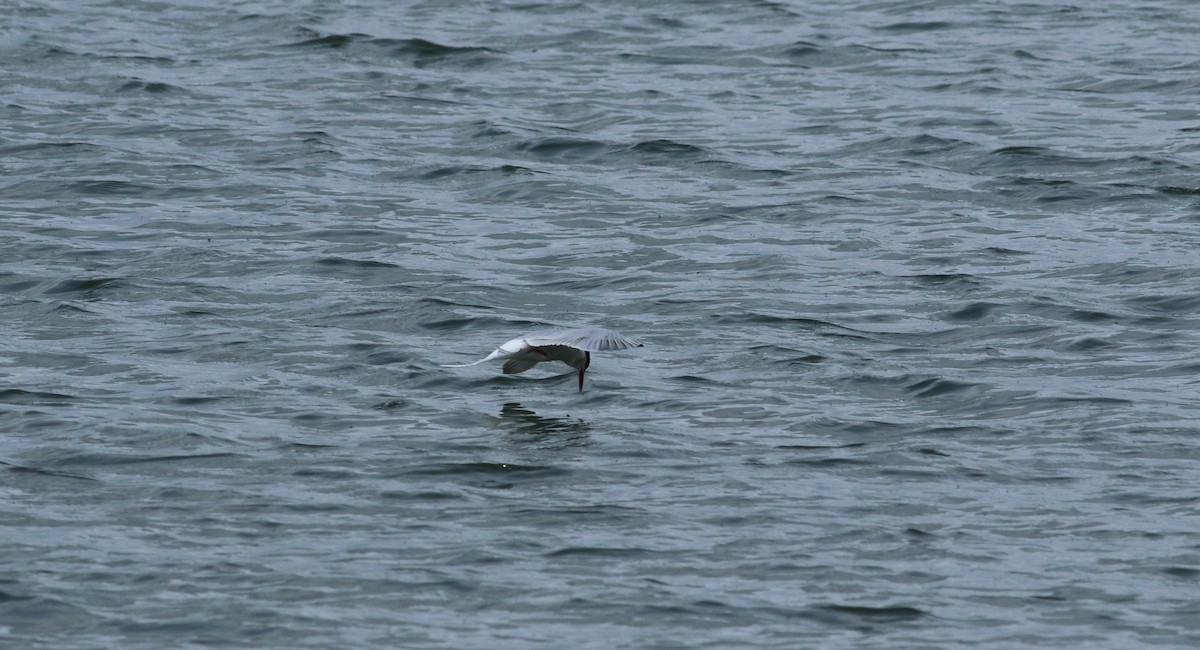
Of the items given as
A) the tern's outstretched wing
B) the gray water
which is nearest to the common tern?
the tern's outstretched wing

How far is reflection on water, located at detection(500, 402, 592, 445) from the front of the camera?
1000 centimetres

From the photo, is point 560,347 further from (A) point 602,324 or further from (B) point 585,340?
(A) point 602,324

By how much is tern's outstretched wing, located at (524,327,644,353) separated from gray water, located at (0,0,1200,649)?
367mm

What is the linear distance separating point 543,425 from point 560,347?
1.46 feet

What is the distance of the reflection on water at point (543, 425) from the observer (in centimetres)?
1000

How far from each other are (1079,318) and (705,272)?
2.42 metres

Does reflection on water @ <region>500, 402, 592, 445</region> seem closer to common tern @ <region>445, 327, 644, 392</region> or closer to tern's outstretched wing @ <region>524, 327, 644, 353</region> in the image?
common tern @ <region>445, 327, 644, 392</region>

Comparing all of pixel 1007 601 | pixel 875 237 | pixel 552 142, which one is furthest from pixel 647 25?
pixel 1007 601

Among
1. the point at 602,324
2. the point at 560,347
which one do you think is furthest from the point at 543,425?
the point at 602,324

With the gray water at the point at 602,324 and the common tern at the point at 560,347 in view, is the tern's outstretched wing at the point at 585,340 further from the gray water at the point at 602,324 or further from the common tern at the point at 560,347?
the gray water at the point at 602,324

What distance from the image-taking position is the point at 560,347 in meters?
10.4

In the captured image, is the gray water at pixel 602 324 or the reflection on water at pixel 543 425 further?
the reflection on water at pixel 543 425

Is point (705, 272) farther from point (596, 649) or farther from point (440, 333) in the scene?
point (596, 649)

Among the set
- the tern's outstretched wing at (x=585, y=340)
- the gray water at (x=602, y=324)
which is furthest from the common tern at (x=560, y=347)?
the gray water at (x=602, y=324)
